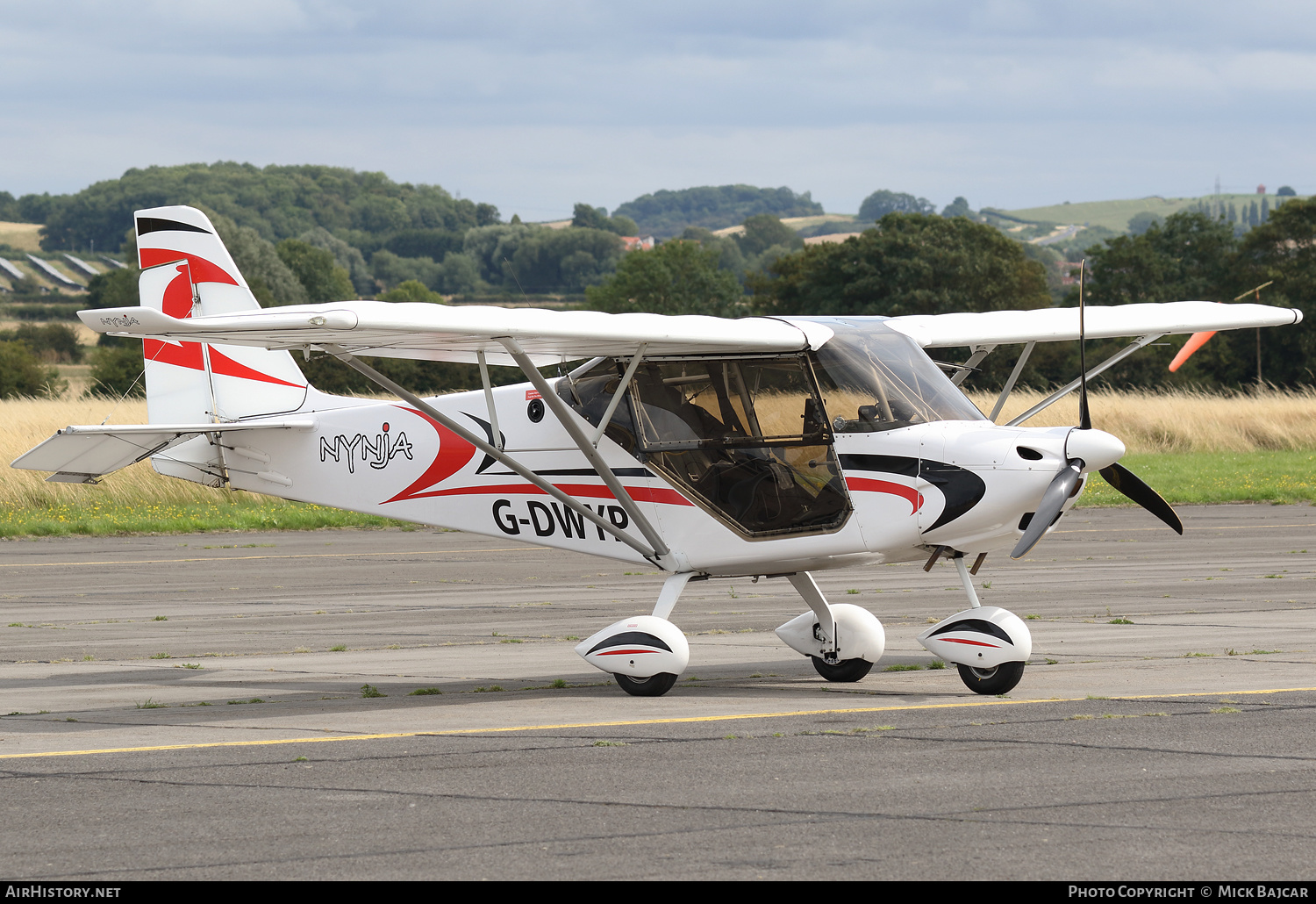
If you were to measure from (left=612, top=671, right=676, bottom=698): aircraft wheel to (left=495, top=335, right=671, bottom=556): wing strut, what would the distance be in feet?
2.98

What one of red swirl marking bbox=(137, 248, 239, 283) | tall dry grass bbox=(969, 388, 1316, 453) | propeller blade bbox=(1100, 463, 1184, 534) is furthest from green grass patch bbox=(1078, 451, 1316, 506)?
red swirl marking bbox=(137, 248, 239, 283)

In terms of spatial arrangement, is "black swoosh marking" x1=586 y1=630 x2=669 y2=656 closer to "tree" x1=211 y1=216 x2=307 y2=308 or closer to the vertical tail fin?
the vertical tail fin

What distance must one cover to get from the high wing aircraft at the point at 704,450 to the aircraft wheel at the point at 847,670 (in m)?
0.02

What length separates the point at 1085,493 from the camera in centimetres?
3038

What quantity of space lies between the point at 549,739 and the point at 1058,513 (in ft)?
11.0

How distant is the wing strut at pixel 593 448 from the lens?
9.57 metres

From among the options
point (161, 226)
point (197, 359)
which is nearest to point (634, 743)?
point (197, 359)

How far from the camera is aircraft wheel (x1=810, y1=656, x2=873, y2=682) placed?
413 inches

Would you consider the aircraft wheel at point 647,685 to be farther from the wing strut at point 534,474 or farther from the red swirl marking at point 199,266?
the red swirl marking at point 199,266

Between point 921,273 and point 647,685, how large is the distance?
59072 mm

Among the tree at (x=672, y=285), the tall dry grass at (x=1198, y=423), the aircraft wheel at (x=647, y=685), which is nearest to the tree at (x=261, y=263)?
the tree at (x=672, y=285)

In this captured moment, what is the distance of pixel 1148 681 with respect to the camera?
1017cm

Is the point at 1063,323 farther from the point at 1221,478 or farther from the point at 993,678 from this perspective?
the point at 1221,478
